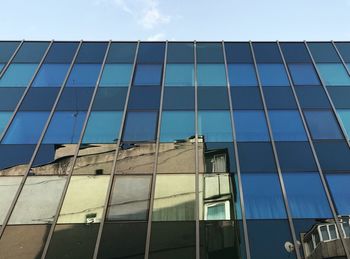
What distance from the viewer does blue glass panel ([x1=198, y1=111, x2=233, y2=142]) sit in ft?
53.5

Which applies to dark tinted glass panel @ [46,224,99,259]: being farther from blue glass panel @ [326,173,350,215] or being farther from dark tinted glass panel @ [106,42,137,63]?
dark tinted glass panel @ [106,42,137,63]

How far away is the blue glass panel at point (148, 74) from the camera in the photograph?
19312 mm

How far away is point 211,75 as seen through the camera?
19891mm

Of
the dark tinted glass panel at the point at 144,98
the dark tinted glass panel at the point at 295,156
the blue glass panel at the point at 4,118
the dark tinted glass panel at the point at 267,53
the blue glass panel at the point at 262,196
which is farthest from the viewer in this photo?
the dark tinted glass panel at the point at 267,53

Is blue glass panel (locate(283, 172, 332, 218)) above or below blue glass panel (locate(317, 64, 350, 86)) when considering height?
below

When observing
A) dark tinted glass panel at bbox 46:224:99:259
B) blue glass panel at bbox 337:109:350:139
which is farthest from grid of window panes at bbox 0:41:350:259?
blue glass panel at bbox 337:109:350:139

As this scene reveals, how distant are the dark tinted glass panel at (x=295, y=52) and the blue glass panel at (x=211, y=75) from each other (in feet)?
12.8

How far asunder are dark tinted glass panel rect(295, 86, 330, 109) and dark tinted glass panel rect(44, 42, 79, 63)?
12463 millimetres

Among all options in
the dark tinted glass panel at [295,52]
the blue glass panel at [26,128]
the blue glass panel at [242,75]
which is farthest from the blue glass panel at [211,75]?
the blue glass panel at [26,128]

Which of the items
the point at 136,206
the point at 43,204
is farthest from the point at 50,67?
the point at 136,206

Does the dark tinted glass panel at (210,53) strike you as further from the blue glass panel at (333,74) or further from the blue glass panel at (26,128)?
the blue glass panel at (26,128)

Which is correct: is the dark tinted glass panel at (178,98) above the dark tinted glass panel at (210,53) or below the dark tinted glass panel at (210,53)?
below

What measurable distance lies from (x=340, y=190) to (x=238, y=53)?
33.4 feet

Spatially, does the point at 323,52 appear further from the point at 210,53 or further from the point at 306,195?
the point at 306,195
